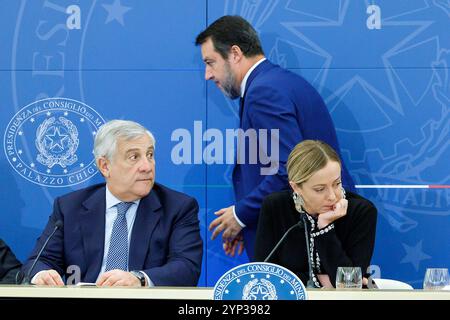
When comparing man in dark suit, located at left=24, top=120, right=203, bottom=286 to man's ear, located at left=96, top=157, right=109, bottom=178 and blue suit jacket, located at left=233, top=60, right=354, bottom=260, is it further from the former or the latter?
blue suit jacket, located at left=233, top=60, right=354, bottom=260

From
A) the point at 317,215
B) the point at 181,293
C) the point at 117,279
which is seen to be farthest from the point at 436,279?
the point at 181,293

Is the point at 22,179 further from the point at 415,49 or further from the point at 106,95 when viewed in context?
the point at 415,49

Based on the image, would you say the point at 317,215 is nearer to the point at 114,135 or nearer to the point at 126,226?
the point at 126,226

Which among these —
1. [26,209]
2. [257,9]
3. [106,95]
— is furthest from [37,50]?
[257,9]

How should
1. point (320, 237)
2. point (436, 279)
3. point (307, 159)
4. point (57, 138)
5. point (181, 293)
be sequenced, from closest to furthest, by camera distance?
point (181, 293) < point (436, 279) < point (320, 237) < point (307, 159) < point (57, 138)

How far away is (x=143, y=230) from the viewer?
10.9 ft

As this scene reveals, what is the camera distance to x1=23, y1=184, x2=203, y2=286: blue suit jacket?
329 cm

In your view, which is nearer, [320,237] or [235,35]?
[320,237]

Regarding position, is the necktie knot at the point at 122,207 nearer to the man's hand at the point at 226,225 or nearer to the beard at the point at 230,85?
the man's hand at the point at 226,225

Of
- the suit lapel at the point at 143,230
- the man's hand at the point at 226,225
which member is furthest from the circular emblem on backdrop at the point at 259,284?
the man's hand at the point at 226,225

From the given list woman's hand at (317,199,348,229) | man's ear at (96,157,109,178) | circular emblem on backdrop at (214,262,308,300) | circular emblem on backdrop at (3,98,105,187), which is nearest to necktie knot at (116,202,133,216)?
man's ear at (96,157,109,178)

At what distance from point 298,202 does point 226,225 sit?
66 centimetres

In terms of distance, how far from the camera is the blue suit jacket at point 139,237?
10.8 feet

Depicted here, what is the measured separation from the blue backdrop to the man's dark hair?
0.04 meters
